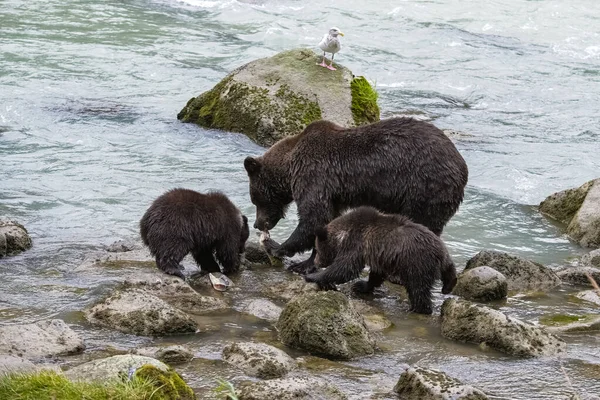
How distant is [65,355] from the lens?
6.36 m

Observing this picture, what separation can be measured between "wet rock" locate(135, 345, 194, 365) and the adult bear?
2824 millimetres

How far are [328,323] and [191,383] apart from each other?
122 centimetres

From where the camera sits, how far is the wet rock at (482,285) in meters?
8.19

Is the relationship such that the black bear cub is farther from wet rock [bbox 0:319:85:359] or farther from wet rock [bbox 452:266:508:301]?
wet rock [bbox 0:319:85:359]

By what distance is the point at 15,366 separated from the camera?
570 cm

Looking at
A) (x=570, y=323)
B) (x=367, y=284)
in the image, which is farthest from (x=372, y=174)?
(x=570, y=323)

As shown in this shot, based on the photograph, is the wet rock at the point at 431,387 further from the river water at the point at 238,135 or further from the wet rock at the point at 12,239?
the wet rock at the point at 12,239

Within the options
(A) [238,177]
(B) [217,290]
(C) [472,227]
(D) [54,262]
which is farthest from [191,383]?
(A) [238,177]

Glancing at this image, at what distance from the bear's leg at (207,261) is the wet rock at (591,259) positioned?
12.3 ft

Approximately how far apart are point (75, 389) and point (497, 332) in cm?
325

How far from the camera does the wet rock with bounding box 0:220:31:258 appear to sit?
901 centimetres

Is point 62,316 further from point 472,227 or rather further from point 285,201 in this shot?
point 472,227

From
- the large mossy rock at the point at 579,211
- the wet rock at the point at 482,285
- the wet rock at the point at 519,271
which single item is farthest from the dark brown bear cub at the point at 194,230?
the large mossy rock at the point at 579,211

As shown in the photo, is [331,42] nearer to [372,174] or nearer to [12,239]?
[372,174]
